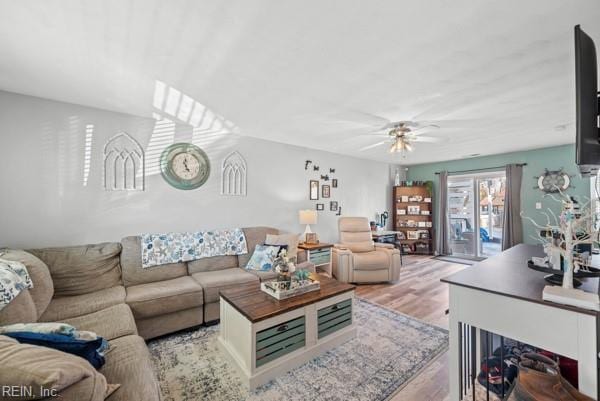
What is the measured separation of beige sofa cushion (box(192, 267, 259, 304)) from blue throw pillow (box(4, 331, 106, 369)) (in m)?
1.26

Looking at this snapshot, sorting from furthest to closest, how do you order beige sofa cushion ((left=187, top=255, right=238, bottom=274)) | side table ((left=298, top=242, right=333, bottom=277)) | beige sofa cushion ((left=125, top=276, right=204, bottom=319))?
side table ((left=298, top=242, right=333, bottom=277)) < beige sofa cushion ((left=187, top=255, right=238, bottom=274)) < beige sofa cushion ((left=125, top=276, right=204, bottom=319))

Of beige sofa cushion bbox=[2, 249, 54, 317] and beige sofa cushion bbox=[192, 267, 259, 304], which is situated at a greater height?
beige sofa cushion bbox=[2, 249, 54, 317]

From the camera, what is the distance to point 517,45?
5.19 ft

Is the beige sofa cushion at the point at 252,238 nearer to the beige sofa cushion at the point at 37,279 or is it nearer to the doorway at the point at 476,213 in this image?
the beige sofa cushion at the point at 37,279

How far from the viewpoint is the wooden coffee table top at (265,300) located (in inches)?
70.0

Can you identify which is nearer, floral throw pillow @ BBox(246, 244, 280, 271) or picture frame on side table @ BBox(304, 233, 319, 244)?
Result: floral throw pillow @ BBox(246, 244, 280, 271)

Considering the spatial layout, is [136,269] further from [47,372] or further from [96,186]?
[47,372]

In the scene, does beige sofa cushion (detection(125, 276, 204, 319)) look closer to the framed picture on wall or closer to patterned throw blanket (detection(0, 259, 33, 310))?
Answer: patterned throw blanket (detection(0, 259, 33, 310))

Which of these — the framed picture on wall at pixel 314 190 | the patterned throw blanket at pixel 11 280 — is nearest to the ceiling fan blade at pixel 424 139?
the framed picture on wall at pixel 314 190

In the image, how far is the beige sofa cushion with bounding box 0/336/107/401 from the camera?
0.70 metres

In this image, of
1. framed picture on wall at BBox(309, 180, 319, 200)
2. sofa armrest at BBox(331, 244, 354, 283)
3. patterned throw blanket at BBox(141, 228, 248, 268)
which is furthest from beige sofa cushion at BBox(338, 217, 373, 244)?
patterned throw blanket at BBox(141, 228, 248, 268)

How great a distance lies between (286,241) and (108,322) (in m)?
2.09

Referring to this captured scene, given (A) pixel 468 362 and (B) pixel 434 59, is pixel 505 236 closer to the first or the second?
→ (A) pixel 468 362

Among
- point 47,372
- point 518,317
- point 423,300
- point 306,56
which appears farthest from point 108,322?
point 423,300
